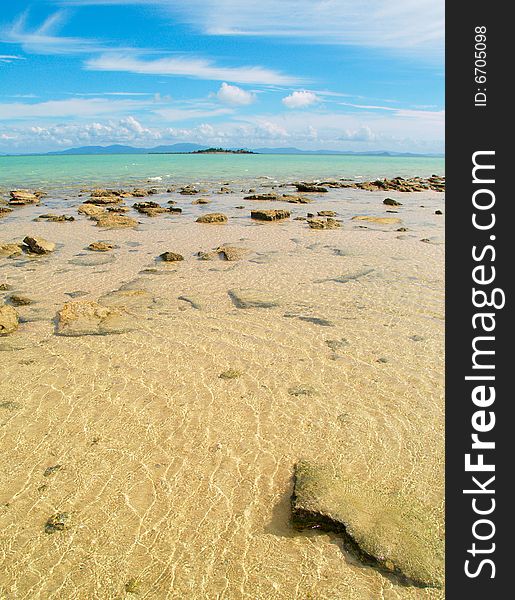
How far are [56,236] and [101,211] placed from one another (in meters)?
6.39

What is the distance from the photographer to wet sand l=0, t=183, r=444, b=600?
337 centimetres

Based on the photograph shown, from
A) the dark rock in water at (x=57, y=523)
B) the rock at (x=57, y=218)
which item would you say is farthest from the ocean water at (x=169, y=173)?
the dark rock in water at (x=57, y=523)

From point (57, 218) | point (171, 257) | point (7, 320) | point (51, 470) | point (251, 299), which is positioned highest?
point (57, 218)

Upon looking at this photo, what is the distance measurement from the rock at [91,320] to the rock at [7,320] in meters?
0.68

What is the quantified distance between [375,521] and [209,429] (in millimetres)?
2035

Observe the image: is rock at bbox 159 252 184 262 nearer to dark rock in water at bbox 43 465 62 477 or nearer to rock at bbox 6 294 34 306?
rock at bbox 6 294 34 306

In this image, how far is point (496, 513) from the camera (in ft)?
8.61

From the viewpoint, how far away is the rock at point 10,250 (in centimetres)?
1321

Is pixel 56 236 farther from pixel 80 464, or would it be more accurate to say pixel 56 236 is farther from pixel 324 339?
pixel 80 464

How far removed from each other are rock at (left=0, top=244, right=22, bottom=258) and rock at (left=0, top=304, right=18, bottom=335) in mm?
6329

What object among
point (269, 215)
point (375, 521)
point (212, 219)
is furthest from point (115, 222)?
point (375, 521)

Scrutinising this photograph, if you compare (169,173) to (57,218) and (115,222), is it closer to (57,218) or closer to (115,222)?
(57,218)

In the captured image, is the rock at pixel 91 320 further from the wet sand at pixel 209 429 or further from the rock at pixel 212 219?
the rock at pixel 212 219

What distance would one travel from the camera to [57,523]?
3729 mm
